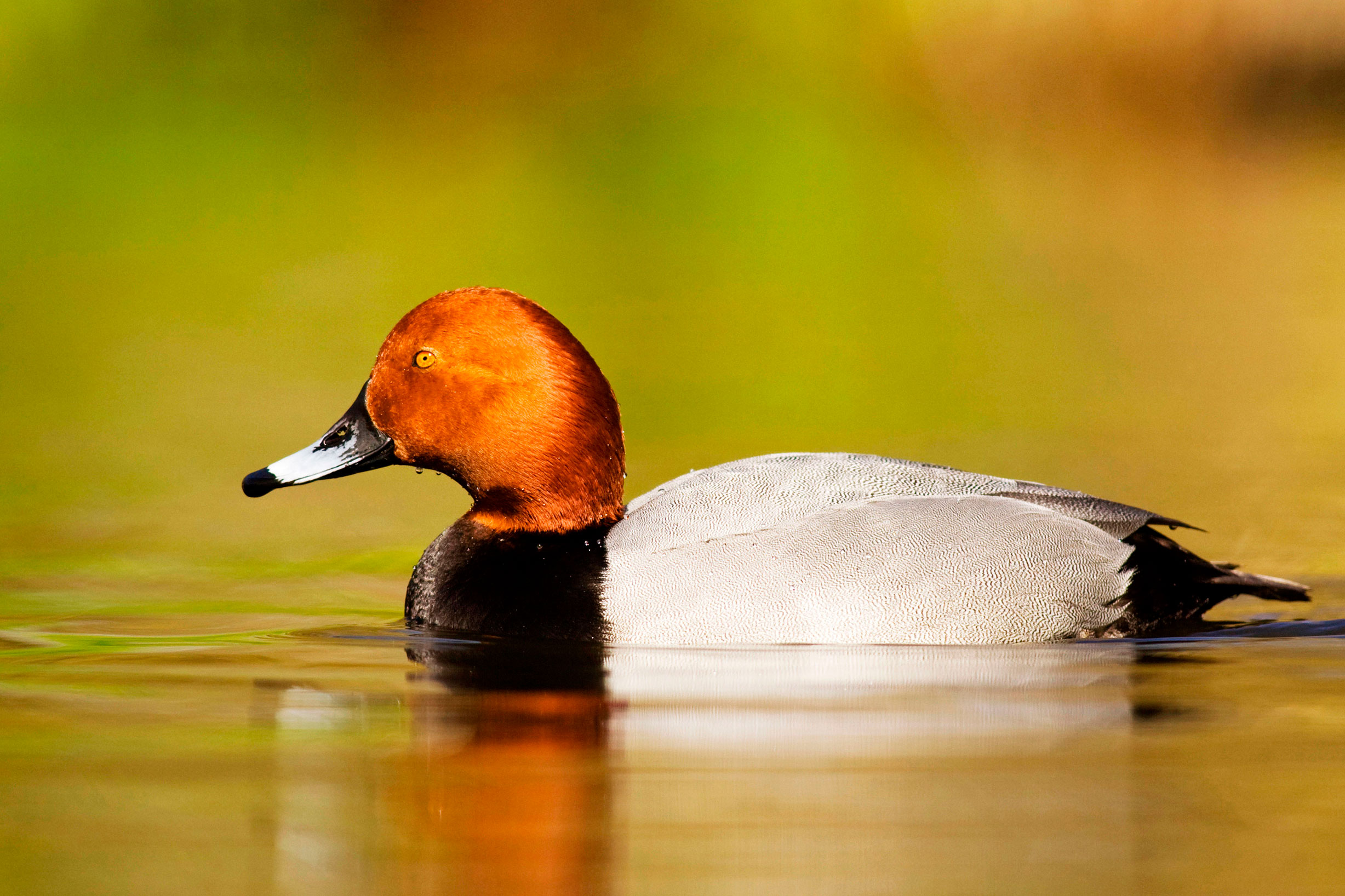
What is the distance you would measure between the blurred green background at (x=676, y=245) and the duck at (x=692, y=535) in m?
0.72

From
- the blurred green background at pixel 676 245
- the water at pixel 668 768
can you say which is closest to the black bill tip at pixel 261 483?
the water at pixel 668 768

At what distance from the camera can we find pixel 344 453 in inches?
236

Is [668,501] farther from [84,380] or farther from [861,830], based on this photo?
[84,380]

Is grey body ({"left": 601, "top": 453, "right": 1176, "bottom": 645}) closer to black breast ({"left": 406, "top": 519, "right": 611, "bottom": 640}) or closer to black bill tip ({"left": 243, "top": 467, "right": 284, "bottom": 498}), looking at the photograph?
black breast ({"left": 406, "top": 519, "right": 611, "bottom": 640})

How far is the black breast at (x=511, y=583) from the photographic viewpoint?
5559mm

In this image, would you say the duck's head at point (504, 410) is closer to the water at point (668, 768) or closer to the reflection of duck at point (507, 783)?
the water at point (668, 768)

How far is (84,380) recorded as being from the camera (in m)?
10.6

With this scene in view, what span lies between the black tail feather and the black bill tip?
112 inches

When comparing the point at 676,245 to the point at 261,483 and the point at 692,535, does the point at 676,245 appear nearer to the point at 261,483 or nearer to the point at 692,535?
the point at 261,483

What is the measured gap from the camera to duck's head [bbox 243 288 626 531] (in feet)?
19.3

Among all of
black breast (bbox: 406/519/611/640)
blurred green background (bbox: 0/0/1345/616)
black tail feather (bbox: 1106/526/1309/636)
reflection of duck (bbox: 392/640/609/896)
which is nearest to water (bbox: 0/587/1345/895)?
reflection of duck (bbox: 392/640/609/896)

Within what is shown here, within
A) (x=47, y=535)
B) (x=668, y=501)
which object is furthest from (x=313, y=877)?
(x=47, y=535)

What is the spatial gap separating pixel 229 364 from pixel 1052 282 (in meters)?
6.72

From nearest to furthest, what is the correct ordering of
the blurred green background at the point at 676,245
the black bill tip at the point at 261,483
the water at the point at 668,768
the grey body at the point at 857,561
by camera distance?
the water at the point at 668,768, the grey body at the point at 857,561, the black bill tip at the point at 261,483, the blurred green background at the point at 676,245
